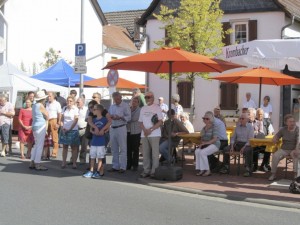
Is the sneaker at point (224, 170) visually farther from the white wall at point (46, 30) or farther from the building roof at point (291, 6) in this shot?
the white wall at point (46, 30)

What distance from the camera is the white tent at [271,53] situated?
9031 millimetres

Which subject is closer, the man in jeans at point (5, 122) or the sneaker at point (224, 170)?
the sneaker at point (224, 170)

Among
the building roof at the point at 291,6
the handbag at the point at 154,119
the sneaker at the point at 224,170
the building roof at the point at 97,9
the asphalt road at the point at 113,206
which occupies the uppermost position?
the building roof at the point at 97,9

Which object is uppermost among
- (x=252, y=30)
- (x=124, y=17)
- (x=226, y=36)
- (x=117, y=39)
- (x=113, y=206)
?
(x=124, y=17)

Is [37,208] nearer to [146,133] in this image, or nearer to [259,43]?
[146,133]

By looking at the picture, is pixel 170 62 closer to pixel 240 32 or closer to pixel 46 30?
pixel 240 32

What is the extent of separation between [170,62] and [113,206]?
3706mm

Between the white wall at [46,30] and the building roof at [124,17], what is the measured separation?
8922 millimetres

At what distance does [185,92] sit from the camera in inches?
1032

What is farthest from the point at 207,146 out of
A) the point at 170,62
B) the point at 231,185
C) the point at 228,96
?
the point at 228,96

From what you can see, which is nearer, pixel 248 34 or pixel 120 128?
pixel 120 128

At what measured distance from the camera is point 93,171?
11.1 meters

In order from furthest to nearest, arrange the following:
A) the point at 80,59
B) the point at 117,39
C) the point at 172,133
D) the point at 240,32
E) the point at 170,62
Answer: the point at 117,39
the point at 240,32
the point at 80,59
the point at 172,133
the point at 170,62

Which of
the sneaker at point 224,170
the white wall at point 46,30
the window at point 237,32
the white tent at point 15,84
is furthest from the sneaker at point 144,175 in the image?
the white wall at point 46,30
